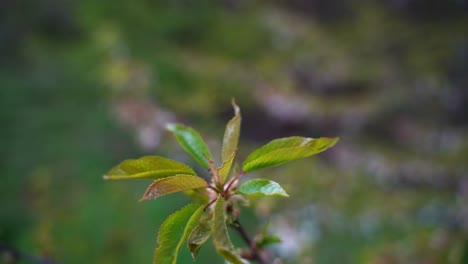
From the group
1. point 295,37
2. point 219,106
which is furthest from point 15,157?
point 295,37

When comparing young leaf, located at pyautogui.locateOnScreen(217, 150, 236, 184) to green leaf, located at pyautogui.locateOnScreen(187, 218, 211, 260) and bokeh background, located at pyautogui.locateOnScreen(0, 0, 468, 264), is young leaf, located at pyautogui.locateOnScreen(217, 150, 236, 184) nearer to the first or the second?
green leaf, located at pyautogui.locateOnScreen(187, 218, 211, 260)

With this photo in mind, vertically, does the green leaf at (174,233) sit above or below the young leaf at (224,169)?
below

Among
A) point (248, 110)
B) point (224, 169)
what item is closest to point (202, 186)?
point (224, 169)

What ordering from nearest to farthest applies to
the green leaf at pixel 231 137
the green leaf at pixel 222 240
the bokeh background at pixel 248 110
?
the green leaf at pixel 222 240 → the green leaf at pixel 231 137 → the bokeh background at pixel 248 110

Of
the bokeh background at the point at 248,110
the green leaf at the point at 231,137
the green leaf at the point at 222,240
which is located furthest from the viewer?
the bokeh background at the point at 248,110

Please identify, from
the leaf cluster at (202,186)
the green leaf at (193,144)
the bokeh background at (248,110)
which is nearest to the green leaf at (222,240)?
the leaf cluster at (202,186)

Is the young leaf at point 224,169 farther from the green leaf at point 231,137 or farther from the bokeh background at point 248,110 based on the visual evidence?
the bokeh background at point 248,110

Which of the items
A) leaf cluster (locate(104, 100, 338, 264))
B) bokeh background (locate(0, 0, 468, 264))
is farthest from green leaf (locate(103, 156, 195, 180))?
bokeh background (locate(0, 0, 468, 264))
